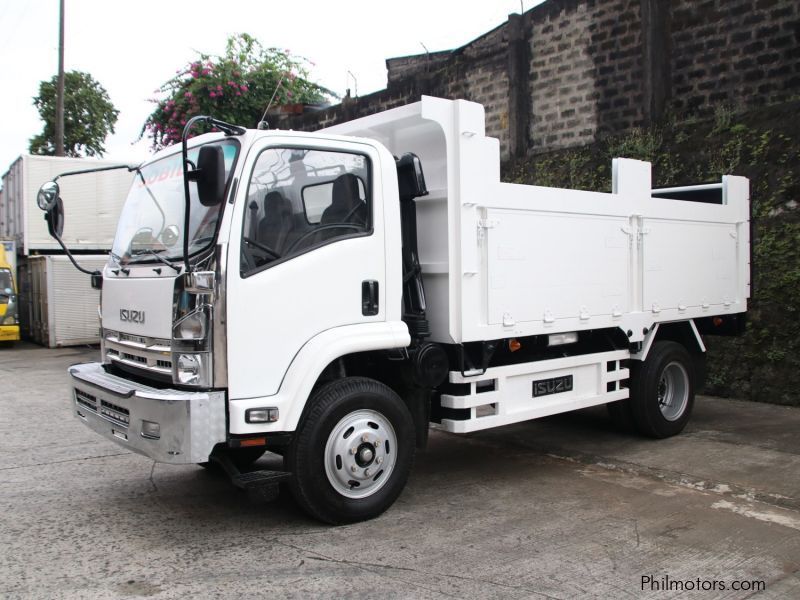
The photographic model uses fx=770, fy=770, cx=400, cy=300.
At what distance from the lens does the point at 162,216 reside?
5047 mm

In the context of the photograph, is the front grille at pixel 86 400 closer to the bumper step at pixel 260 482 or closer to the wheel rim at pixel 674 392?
the bumper step at pixel 260 482

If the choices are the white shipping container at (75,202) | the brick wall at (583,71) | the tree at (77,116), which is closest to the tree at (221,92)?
the white shipping container at (75,202)

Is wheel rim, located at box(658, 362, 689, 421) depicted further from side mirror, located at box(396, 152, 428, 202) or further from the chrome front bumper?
the chrome front bumper

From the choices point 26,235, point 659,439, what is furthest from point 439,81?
point 26,235

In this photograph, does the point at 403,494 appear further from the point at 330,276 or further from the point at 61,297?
the point at 61,297

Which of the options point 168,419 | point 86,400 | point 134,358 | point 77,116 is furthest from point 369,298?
point 77,116

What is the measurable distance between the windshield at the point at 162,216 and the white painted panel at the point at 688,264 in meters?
3.95

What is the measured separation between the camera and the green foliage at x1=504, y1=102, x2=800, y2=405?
8.56 metres

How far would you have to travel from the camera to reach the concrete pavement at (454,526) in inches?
160

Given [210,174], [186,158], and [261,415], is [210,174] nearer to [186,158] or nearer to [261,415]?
[186,158]

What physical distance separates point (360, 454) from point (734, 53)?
24.3 ft

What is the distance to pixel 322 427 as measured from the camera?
4.67 metres

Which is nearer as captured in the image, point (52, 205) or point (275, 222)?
point (275, 222)

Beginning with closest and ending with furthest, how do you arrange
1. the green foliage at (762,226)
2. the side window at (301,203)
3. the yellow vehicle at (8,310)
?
the side window at (301,203)
the green foliage at (762,226)
the yellow vehicle at (8,310)
